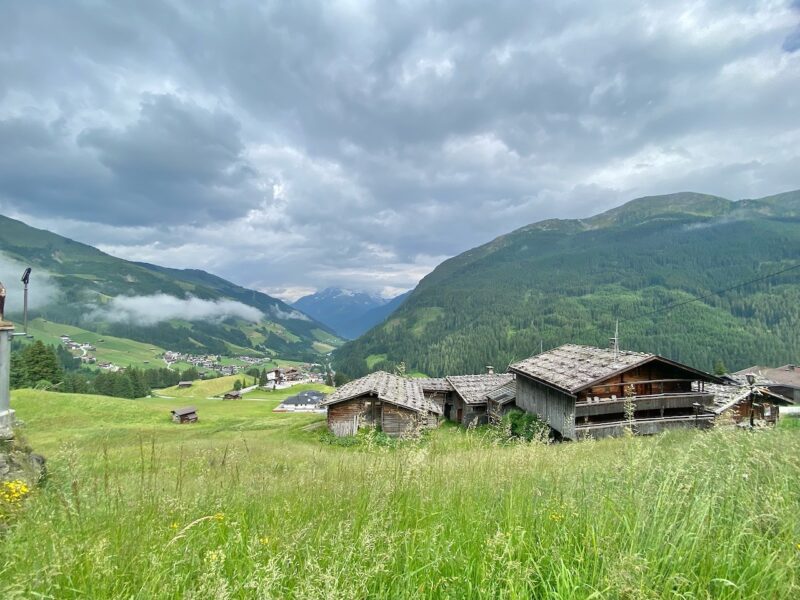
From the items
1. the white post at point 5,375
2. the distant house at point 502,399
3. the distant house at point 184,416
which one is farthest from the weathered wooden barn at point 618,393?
the distant house at point 184,416

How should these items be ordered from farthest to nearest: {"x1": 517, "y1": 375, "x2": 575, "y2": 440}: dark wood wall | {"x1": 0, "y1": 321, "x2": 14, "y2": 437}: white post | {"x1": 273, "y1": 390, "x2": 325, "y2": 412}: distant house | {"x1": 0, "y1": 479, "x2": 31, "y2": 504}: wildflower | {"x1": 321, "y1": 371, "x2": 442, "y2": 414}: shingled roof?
1. {"x1": 273, "y1": 390, "x2": 325, "y2": 412}: distant house
2. {"x1": 321, "y1": 371, "x2": 442, "y2": 414}: shingled roof
3. {"x1": 517, "y1": 375, "x2": 575, "y2": 440}: dark wood wall
4. {"x1": 0, "y1": 321, "x2": 14, "y2": 437}: white post
5. {"x1": 0, "y1": 479, "x2": 31, "y2": 504}: wildflower

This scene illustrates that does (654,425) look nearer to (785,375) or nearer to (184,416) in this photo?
(184,416)

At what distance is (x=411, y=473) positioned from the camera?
4.02 meters

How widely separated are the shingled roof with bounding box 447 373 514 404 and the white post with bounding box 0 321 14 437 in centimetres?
3779

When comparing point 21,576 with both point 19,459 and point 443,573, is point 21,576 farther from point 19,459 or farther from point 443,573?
point 19,459

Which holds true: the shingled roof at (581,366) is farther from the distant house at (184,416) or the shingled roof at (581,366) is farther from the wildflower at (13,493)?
the distant house at (184,416)

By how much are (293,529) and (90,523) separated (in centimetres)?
174

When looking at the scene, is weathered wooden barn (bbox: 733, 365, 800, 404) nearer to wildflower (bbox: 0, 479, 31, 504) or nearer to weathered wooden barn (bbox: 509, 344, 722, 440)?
weathered wooden barn (bbox: 509, 344, 722, 440)

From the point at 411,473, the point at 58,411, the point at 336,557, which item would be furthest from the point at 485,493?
the point at 58,411

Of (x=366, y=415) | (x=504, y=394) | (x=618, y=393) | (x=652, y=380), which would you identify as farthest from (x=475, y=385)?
(x=652, y=380)

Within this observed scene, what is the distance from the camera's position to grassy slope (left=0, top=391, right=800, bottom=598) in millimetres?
2373

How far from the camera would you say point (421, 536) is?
3.20 meters

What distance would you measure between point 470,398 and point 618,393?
59.9 feet

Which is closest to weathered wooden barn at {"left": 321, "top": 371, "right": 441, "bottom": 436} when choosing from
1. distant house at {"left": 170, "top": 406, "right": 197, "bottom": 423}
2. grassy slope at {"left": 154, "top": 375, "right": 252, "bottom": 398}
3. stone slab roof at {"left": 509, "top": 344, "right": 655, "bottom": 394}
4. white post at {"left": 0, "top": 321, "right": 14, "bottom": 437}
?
stone slab roof at {"left": 509, "top": 344, "right": 655, "bottom": 394}
